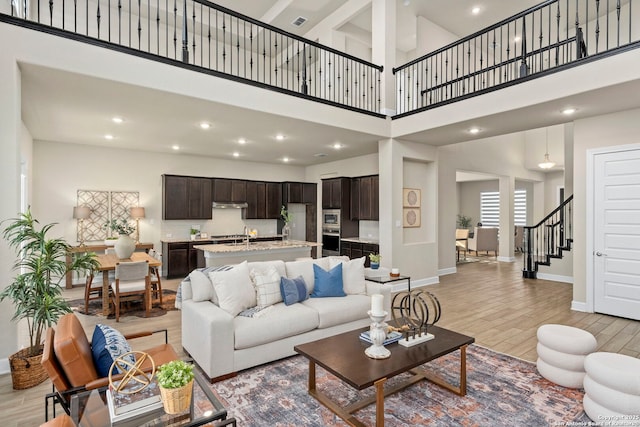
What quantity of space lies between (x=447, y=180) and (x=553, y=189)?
6.33 meters

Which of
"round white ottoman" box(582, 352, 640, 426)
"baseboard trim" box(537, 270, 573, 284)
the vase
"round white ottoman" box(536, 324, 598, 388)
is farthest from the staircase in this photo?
the vase

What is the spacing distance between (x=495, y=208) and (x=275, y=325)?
12309 mm

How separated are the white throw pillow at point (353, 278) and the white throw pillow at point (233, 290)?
3.95 feet

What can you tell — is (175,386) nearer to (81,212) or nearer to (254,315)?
(254,315)

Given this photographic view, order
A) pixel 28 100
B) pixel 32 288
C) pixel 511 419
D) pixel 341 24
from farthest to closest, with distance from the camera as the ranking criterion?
pixel 341 24 → pixel 28 100 → pixel 32 288 → pixel 511 419

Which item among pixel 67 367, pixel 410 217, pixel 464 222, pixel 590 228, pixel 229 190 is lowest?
pixel 67 367

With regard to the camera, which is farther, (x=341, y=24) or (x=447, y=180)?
(x=447, y=180)

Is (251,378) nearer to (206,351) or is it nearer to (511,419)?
(206,351)

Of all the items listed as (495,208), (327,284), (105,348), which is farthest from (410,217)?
(495,208)

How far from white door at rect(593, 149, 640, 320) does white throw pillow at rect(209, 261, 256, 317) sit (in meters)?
5.00

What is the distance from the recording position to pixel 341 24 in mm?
7031

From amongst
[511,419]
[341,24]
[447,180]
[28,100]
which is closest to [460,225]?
[447,180]

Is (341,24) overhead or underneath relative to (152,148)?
overhead

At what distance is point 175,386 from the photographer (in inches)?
65.7
